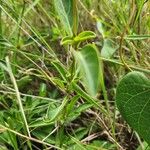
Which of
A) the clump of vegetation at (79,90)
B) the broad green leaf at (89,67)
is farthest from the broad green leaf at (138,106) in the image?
the broad green leaf at (89,67)

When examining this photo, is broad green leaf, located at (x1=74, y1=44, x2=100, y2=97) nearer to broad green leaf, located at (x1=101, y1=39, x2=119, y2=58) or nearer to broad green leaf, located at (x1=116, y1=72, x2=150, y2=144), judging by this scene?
broad green leaf, located at (x1=116, y1=72, x2=150, y2=144)

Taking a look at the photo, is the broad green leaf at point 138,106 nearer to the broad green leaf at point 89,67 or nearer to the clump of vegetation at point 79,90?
the clump of vegetation at point 79,90

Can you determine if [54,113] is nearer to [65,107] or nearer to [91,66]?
[65,107]

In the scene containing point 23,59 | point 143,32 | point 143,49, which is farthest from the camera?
point 23,59

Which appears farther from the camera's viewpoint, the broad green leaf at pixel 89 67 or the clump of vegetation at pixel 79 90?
the clump of vegetation at pixel 79 90

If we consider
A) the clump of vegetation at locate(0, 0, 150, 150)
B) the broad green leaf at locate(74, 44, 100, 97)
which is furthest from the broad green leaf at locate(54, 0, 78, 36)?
the broad green leaf at locate(74, 44, 100, 97)

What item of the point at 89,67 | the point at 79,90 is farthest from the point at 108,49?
the point at 89,67

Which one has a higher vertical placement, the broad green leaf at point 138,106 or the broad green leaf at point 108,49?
the broad green leaf at point 108,49

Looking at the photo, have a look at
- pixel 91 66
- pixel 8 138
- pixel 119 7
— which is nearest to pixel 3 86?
pixel 8 138

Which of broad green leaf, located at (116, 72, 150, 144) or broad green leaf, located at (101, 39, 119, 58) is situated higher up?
broad green leaf, located at (101, 39, 119, 58)
